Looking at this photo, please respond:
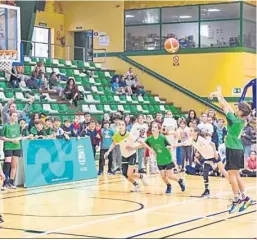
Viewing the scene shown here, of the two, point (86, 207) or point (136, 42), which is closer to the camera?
point (86, 207)

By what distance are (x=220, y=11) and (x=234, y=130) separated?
51.8 feet

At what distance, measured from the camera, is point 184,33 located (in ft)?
84.5

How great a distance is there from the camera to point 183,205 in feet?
36.6

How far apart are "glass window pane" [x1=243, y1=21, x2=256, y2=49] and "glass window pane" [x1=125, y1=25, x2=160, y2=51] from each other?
3.65 metres

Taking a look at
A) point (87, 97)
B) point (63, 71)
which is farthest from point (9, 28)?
point (63, 71)

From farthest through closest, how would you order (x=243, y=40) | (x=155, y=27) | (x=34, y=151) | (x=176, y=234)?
(x=155, y=27) → (x=243, y=40) → (x=34, y=151) → (x=176, y=234)

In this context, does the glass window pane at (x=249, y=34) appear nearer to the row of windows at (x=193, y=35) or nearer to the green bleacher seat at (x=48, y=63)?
the row of windows at (x=193, y=35)

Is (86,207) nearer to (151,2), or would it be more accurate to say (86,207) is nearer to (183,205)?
(183,205)

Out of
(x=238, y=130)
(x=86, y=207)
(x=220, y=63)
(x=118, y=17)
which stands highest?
(x=118, y=17)

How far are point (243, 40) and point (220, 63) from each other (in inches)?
48.8

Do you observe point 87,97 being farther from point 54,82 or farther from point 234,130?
point 234,130

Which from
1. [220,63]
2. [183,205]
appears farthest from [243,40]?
[183,205]

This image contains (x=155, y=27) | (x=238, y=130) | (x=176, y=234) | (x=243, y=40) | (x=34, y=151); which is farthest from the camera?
(x=155, y=27)

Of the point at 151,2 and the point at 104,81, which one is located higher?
the point at 151,2
